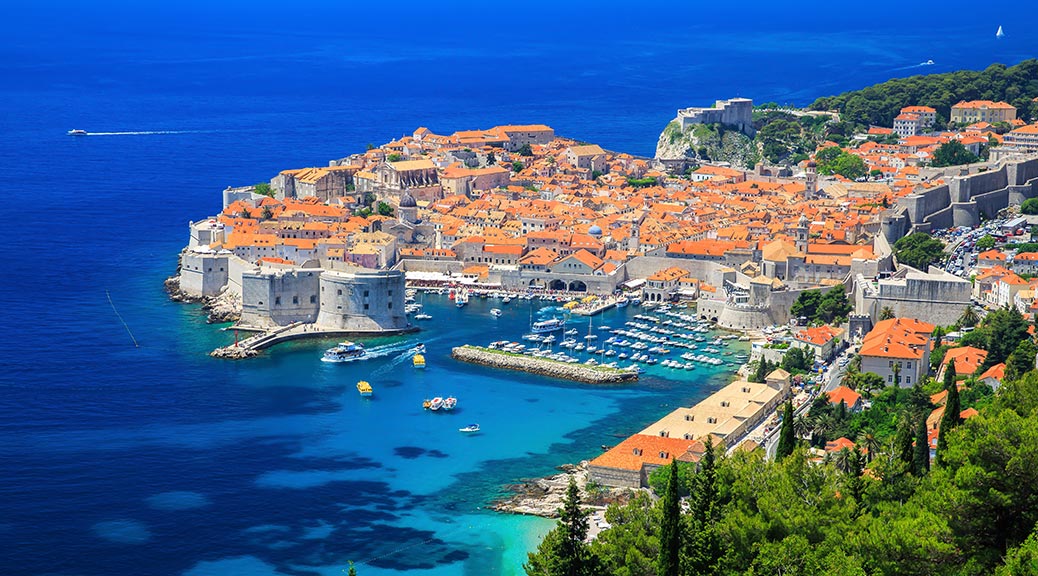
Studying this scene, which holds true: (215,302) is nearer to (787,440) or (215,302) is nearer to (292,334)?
(292,334)

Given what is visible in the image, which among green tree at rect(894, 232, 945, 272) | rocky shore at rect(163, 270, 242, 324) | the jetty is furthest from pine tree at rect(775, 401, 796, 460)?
rocky shore at rect(163, 270, 242, 324)

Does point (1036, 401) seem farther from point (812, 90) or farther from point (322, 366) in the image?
point (812, 90)

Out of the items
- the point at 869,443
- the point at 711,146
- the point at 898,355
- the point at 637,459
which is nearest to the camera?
the point at 869,443

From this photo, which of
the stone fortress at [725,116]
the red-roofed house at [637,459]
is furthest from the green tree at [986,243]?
the stone fortress at [725,116]

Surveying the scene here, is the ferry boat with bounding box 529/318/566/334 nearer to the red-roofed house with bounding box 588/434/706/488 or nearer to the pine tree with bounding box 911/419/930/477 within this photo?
the red-roofed house with bounding box 588/434/706/488

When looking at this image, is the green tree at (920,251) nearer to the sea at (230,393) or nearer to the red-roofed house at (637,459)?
the sea at (230,393)

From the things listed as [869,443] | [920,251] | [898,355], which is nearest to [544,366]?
[898,355]
